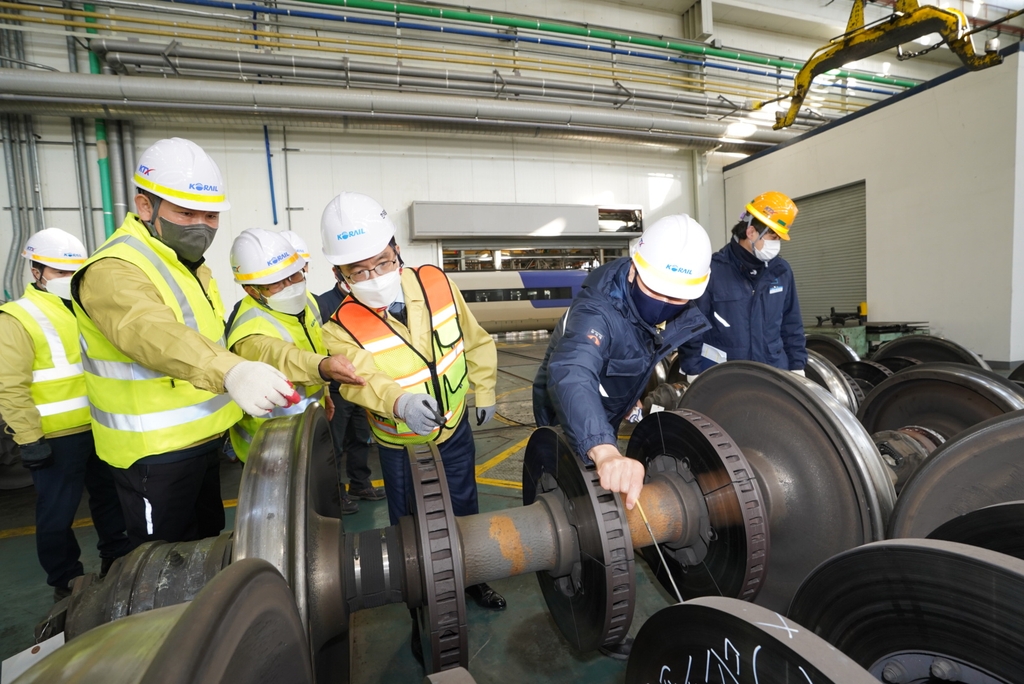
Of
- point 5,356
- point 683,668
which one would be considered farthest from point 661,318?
point 5,356

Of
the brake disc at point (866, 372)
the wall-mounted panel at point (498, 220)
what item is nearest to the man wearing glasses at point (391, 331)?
the brake disc at point (866, 372)

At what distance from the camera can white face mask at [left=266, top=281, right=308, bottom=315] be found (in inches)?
95.5

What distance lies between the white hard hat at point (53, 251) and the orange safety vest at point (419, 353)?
6.02 ft

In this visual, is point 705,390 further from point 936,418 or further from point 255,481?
point 255,481

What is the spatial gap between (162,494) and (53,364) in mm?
1318

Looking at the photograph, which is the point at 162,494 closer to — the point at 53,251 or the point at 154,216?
the point at 154,216

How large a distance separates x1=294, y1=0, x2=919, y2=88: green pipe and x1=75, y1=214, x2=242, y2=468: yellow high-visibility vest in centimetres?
860

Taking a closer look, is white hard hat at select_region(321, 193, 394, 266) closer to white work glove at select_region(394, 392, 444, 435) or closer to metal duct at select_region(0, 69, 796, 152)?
white work glove at select_region(394, 392, 444, 435)

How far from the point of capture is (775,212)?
2.71 meters

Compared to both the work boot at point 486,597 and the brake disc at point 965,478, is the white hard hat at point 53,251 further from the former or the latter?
the brake disc at point 965,478

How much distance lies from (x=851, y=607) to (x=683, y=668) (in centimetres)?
41

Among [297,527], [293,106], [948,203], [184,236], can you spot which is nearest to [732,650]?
[297,527]

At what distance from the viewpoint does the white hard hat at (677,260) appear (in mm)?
1730

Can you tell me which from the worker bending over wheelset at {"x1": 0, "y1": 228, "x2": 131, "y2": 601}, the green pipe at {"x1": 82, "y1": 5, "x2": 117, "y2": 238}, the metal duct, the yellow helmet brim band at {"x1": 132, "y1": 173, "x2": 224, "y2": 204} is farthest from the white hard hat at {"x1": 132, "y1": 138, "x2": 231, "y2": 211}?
the green pipe at {"x1": 82, "y1": 5, "x2": 117, "y2": 238}
